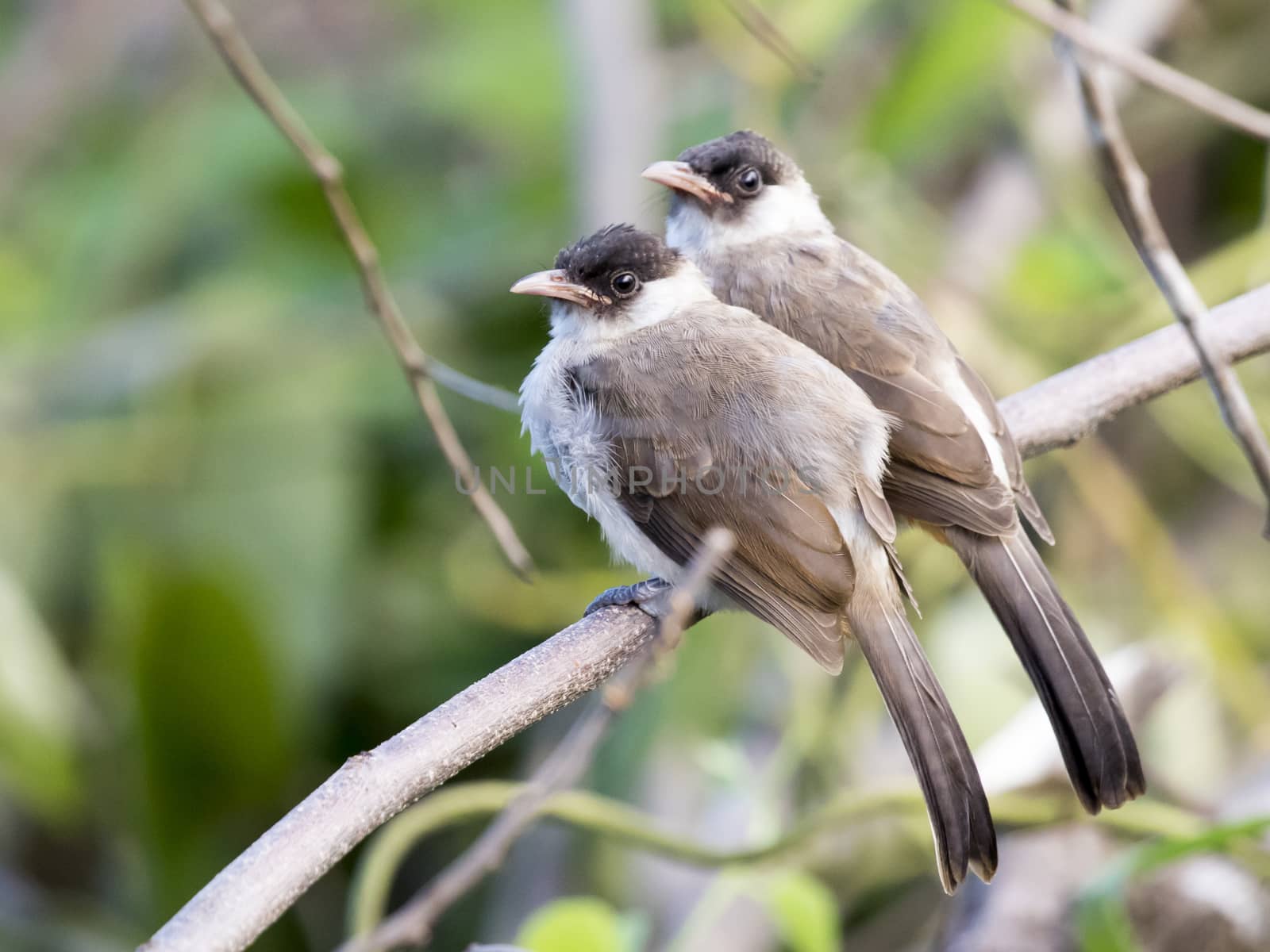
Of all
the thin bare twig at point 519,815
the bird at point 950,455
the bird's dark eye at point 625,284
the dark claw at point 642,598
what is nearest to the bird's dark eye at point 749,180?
the bird at point 950,455

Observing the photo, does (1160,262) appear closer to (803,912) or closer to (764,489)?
(764,489)

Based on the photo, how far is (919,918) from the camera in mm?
3582

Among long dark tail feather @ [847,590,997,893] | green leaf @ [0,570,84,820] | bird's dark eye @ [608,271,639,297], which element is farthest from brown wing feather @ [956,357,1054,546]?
green leaf @ [0,570,84,820]

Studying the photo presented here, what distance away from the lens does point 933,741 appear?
7.33 ft

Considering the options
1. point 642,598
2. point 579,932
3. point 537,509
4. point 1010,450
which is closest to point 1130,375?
point 1010,450

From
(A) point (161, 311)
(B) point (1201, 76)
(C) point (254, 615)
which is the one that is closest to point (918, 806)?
(C) point (254, 615)

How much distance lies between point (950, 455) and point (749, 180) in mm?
891

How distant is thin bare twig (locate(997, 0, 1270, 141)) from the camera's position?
1.56 m

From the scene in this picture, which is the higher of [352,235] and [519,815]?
[352,235]

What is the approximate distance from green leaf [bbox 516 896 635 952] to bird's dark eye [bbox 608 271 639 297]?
120cm

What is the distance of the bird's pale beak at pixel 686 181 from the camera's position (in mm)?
2994

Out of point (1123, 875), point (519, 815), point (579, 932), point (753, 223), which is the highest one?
point (753, 223)

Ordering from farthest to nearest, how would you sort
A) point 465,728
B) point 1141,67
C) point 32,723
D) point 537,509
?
point 537,509 → point 32,723 → point 465,728 → point 1141,67

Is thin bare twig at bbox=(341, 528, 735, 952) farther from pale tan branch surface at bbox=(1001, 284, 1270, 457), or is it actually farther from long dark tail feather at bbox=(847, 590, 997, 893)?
pale tan branch surface at bbox=(1001, 284, 1270, 457)
